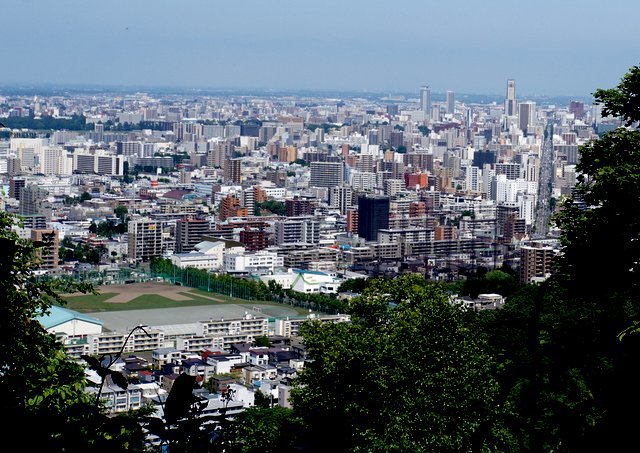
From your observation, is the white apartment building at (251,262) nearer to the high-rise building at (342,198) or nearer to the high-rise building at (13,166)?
the high-rise building at (342,198)

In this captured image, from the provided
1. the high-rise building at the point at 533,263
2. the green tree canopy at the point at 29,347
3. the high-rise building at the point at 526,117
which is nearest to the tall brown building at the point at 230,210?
the high-rise building at the point at 533,263

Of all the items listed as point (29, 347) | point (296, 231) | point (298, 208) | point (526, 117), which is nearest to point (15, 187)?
point (298, 208)

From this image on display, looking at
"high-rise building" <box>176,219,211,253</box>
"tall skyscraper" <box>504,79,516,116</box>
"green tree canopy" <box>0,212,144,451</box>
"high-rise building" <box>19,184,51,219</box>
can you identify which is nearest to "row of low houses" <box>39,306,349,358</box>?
"high-rise building" <box>176,219,211,253</box>

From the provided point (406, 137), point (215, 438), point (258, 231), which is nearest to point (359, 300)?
point (215, 438)

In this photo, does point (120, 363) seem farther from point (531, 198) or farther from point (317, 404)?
point (531, 198)

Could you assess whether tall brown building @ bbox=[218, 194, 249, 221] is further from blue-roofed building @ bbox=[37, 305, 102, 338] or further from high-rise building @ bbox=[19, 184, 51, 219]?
blue-roofed building @ bbox=[37, 305, 102, 338]

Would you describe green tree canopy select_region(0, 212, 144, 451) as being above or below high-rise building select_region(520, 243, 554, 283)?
above

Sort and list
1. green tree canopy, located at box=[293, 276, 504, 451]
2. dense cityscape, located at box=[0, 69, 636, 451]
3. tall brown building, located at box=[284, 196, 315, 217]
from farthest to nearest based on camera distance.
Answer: tall brown building, located at box=[284, 196, 315, 217] → dense cityscape, located at box=[0, 69, 636, 451] → green tree canopy, located at box=[293, 276, 504, 451]
